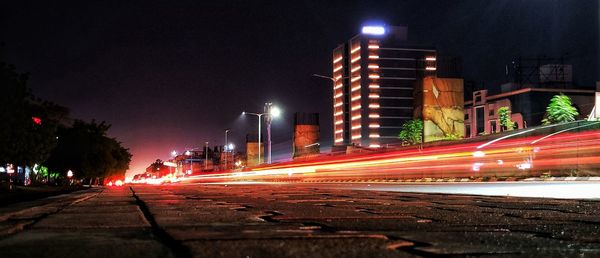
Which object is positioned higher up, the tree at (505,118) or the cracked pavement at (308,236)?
the tree at (505,118)

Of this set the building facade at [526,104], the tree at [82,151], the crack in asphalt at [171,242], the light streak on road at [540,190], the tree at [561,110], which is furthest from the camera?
the building facade at [526,104]

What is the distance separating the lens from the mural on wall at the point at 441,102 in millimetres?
70312

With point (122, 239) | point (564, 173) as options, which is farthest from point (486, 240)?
point (564, 173)

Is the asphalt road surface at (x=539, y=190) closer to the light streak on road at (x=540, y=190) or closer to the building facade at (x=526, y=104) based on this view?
the light streak on road at (x=540, y=190)

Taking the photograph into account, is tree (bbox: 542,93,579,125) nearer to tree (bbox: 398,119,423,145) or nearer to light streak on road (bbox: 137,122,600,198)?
tree (bbox: 398,119,423,145)

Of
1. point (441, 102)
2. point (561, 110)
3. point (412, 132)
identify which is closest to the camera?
point (441, 102)

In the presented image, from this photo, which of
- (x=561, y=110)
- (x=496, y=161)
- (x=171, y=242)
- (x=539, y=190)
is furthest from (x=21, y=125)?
(x=561, y=110)

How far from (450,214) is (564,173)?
2079 centimetres

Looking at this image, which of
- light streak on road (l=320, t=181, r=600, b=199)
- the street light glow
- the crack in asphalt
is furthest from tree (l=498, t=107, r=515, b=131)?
the crack in asphalt

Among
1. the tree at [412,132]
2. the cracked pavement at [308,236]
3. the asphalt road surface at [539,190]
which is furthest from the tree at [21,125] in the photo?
the tree at [412,132]

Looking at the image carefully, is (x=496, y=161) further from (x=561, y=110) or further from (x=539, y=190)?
(x=561, y=110)

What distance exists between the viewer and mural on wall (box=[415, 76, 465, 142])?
7031cm

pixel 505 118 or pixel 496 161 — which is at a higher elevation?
pixel 505 118

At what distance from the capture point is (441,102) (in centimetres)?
7175
